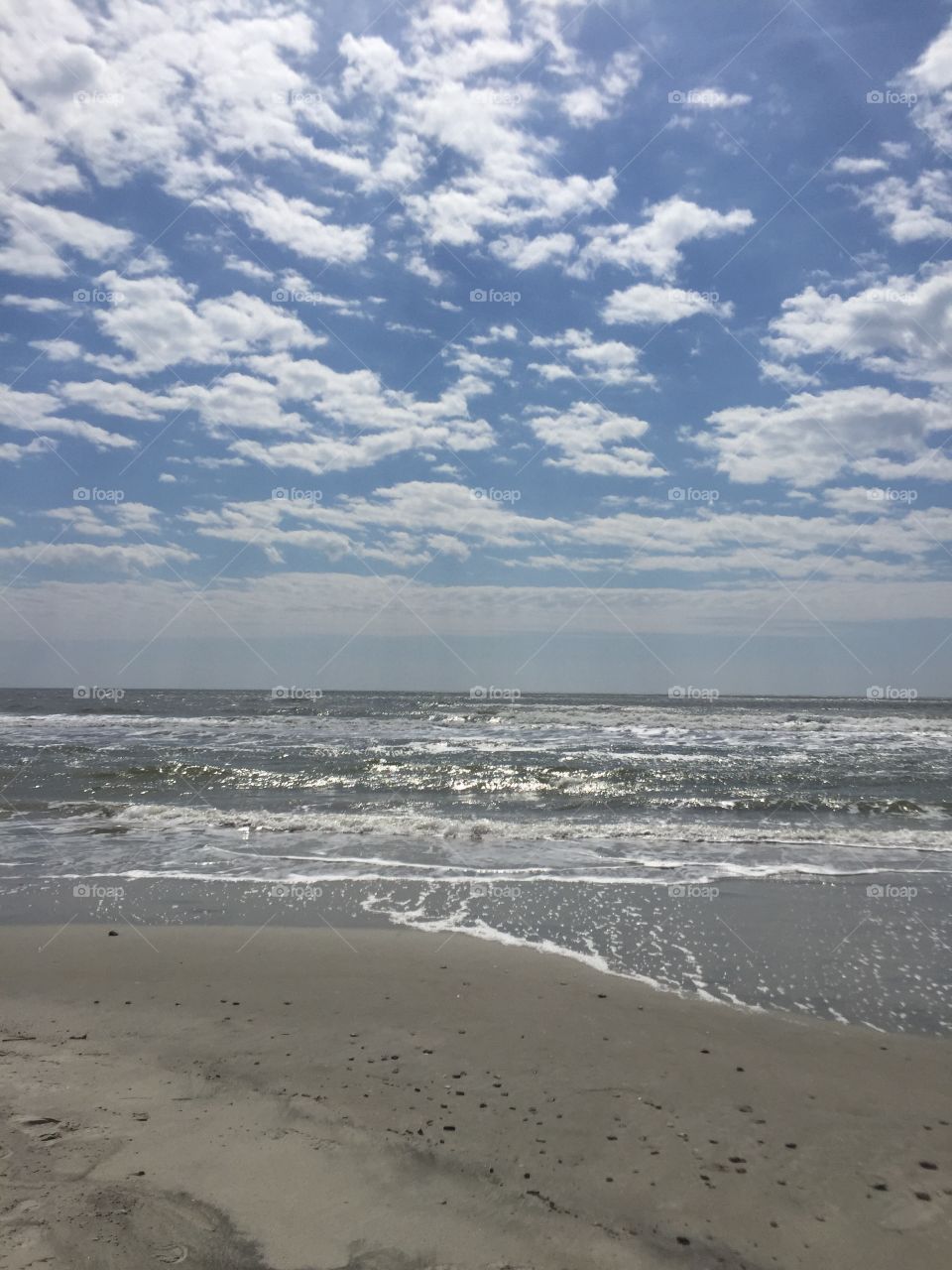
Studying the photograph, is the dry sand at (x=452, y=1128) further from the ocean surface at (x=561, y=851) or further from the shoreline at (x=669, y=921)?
the ocean surface at (x=561, y=851)

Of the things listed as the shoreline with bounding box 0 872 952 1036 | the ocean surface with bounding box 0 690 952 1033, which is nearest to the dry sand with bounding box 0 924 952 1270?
the shoreline with bounding box 0 872 952 1036

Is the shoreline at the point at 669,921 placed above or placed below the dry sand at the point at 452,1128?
below

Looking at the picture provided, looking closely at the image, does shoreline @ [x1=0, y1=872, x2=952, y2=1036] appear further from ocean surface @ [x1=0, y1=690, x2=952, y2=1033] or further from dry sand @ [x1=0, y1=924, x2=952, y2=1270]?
dry sand @ [x1=0, y1=924, x2=952, y2=1270]

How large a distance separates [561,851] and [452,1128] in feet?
25.0

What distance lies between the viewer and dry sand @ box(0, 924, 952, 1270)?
3.15 m

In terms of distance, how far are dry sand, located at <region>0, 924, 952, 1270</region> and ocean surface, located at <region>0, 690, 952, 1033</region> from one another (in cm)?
127

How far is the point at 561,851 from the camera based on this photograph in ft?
37.6

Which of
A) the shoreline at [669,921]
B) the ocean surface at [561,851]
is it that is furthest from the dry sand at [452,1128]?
the ocean surface at [561,851]

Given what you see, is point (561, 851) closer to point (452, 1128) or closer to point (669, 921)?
point (669, 921)

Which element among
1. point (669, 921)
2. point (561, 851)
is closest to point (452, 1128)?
point (669, 921)

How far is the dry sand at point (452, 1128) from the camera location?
315 cm

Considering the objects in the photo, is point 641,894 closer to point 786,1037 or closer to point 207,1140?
point 786,1037

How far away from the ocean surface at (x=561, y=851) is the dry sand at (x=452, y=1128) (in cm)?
127

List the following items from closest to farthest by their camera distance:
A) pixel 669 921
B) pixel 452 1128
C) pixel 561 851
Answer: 1. pixel 452 1128
2. pixel 669 921
3. pixel 561 851
